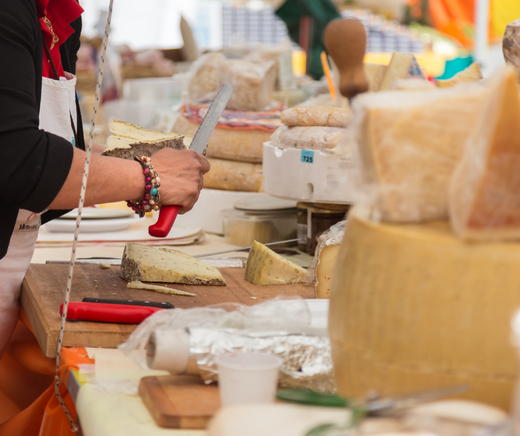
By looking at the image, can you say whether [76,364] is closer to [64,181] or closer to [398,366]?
[64,181]

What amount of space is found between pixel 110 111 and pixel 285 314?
437 cm

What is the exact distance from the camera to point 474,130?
66cm

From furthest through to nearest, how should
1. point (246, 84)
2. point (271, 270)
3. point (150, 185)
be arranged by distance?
point (246, 84), point (271, 270), point (150, 185)

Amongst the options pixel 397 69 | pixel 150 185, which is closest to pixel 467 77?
pixel 397 69

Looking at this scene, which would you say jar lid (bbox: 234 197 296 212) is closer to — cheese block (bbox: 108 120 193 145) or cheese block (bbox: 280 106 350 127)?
cheese block (bbox: 280 106 350 127)

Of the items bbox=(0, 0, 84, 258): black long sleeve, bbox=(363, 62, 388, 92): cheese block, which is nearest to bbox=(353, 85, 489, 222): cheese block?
bbox=(0, 0, 84, 258): black long sleeve

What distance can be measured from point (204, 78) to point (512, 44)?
1970 millimetres

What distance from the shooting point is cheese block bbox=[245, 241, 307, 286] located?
1.52m

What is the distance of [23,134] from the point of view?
1.13m

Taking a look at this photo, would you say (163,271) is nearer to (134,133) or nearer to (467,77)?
(134,133)

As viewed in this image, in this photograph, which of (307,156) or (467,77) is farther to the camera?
(467,77)

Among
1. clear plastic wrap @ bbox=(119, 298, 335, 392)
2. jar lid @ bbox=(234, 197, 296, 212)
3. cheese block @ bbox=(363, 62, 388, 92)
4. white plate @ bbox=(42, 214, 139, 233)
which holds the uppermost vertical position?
cheese block @ bbox=(363, 62, 388, 92)

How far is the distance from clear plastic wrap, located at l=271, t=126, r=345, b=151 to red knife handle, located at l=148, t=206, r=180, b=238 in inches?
20.4

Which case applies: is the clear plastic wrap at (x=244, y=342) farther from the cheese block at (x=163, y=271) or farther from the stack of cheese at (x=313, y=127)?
the stack of cheese at (x=313, y=127)
